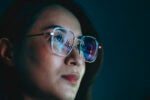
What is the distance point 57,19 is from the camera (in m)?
1.39

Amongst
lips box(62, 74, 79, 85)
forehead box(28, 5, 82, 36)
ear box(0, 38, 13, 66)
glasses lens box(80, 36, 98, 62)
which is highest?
forehead box(28, 5, 82, 36)

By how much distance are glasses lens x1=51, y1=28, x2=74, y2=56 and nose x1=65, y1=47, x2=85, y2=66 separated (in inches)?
0.9

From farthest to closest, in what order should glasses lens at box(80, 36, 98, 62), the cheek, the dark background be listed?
1. the dark background
2. glasses lens at box(80, 36, 98, 62)
3. the cheek

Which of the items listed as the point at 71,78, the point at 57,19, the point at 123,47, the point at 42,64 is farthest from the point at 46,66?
the point at 123,47

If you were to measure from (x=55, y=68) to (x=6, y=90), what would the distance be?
29cm

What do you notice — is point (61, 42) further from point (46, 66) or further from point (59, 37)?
point (46, 66)

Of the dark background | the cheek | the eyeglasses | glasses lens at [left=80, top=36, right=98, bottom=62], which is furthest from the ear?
the dark background

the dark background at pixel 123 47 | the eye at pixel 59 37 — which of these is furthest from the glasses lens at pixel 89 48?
the dark background at pixel 123 47

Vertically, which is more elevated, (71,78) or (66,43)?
(66,43)

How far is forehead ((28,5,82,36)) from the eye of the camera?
54.0 inches

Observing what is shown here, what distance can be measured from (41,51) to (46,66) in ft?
0.23

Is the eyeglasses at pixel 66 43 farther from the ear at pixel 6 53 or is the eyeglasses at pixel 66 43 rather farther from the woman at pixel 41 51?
the ear at pixel 6 53

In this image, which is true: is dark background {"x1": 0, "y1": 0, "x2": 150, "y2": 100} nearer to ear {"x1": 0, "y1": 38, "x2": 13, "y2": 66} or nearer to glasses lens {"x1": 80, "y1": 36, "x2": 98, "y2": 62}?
glasses lens {"x1": 80, "y1": 36, "x2": 98, "y2": 62}

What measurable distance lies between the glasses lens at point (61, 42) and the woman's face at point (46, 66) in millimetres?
22
